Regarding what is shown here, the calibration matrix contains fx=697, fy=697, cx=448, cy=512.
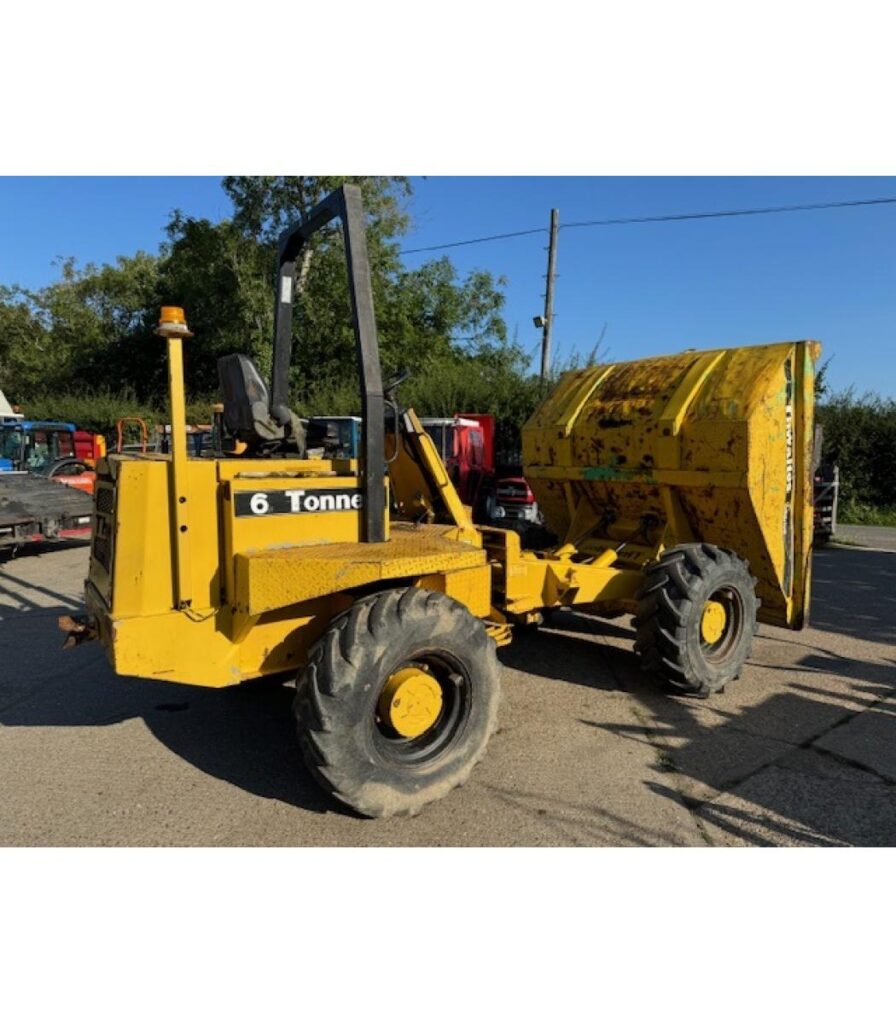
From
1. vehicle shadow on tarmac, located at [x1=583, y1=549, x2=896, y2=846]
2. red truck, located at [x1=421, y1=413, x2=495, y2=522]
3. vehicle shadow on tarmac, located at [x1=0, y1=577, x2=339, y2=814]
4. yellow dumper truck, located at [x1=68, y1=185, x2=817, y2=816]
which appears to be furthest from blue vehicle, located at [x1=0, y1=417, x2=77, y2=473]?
vehicle shadow on tarmac, located at [x1=583, y1=549, x2=896, y2=846]

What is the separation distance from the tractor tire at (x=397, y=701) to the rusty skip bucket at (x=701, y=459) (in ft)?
7.89

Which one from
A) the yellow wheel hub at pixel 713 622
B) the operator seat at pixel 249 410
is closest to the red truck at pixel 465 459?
the yellow wheel hub at pixel 713 622

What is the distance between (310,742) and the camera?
3.01 meters

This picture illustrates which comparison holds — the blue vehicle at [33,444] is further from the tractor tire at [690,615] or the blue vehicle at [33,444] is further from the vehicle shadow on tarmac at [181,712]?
the tractor tire at [690,615]

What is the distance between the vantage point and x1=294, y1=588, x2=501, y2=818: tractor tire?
303 cm

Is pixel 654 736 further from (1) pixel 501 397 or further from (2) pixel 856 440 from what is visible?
(2) pixel 856 440

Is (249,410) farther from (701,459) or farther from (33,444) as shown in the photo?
(33,444)

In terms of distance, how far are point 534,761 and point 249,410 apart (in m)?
2.42

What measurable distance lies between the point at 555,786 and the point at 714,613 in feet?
6.56

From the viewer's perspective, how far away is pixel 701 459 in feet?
16.3

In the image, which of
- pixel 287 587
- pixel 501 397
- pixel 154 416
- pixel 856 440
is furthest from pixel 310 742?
pixel 154 416

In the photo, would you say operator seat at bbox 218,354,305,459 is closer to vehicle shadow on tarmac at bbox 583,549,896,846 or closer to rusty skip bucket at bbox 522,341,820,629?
vehicle shadow on tarmac at bbox 583,549,896,846

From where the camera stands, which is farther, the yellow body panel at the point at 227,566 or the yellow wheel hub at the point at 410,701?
the yellow wheel hub at the point at 410,701

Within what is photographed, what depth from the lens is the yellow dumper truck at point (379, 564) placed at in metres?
3.09
